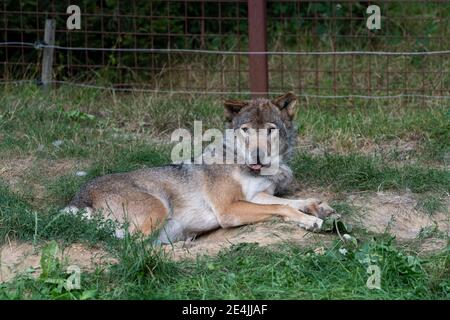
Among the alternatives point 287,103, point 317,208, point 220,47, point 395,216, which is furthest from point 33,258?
point 220,47

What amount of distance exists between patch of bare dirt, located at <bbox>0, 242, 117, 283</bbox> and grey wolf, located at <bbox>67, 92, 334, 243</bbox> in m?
0.68

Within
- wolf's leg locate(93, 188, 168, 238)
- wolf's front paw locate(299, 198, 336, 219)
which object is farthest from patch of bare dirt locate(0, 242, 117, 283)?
wolf's front paw locate(299, 198, 336, 219)

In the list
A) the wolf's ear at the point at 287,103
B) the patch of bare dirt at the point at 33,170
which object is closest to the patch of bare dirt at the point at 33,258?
the patch of bare dirt at the point at 33,170

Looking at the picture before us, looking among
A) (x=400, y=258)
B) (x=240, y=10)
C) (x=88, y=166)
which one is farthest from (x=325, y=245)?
(x=240, y=10)

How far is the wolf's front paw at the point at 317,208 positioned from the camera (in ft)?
24.0

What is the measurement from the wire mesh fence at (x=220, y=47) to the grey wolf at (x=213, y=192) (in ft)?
10.0

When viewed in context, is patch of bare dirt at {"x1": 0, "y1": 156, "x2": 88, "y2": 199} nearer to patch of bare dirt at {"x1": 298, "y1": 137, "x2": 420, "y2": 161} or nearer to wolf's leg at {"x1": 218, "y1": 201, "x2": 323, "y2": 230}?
wolf's leg at {"x1": 218, "y1": 201, "x2": 323, "y2": 230}

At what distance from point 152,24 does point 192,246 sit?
486 cm

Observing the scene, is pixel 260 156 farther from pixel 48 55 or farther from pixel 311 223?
pixel 48 55

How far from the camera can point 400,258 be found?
604 cm

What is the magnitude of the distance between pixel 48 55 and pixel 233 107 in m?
4.01

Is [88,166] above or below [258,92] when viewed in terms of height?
below

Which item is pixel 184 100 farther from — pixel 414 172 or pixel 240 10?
pixel 414 172

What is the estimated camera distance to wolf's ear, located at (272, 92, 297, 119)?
772 cm
